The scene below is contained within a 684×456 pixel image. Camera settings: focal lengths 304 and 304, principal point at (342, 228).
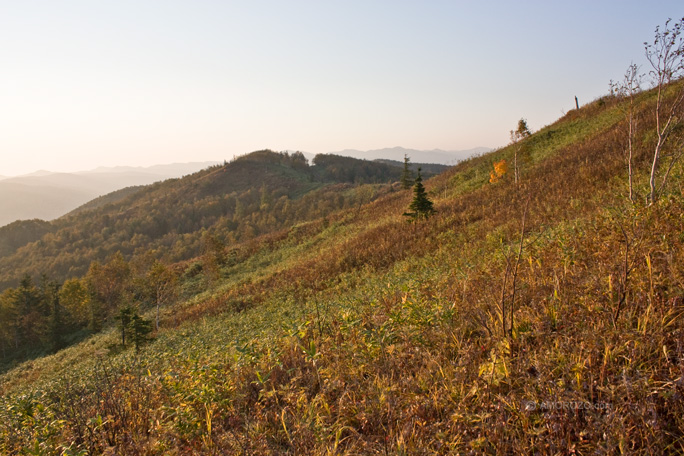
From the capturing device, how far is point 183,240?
2771 inches

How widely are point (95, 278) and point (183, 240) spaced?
36.4m

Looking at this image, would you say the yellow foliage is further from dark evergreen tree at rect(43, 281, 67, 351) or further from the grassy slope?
dark evergreen tree at rect(43, 281, 67, 351)

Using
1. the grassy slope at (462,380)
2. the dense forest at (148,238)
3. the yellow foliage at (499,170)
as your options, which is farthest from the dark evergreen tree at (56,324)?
the yellow foliage at (499,170)

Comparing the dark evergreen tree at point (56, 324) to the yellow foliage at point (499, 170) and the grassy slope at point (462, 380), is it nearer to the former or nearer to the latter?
the grassy slope at point (462, 380)

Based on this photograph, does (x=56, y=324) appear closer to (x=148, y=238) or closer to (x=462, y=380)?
(x=462, y=380)

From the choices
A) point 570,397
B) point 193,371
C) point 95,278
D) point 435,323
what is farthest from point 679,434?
point 95,278

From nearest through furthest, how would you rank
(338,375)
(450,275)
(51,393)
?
(338,375), (51,393), (450,275)

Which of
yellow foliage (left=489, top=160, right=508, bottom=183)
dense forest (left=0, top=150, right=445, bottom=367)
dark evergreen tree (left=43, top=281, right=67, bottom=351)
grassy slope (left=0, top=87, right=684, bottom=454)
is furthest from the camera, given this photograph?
dense forest (left=0, top=150, right=445, bottom=367)

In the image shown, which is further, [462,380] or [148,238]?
[148,238]

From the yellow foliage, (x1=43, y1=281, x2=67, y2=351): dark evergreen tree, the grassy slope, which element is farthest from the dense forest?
the yellow foliage

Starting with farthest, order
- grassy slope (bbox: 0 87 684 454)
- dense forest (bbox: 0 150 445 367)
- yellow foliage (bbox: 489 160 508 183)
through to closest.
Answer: dense forest (bbox: 0 150 445 367) → yellow foliage (bbox: 489 160 508 183) → grassy slope (bbox: 0 87 684 454)

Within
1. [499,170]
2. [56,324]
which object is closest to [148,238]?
[56,324]

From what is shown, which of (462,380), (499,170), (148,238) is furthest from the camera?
(148,238)

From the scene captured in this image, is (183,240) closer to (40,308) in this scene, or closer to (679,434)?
(40,308)
